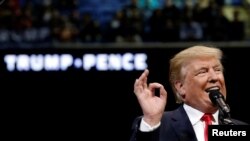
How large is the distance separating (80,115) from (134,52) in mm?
1132

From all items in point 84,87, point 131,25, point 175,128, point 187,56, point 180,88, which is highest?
point 187,56

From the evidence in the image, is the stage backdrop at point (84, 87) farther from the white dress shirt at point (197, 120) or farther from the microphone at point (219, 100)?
the microphone at point (219, 100)

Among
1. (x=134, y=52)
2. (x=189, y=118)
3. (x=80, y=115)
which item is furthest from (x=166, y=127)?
(x=80, y=115)

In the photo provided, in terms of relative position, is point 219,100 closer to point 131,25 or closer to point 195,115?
point 195,115

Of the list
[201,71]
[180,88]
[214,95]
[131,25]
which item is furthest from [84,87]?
[214,95]

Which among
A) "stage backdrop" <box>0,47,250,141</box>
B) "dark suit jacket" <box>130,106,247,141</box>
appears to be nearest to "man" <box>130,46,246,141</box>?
"dark suit jacket" <box>130,106,247,141</box>

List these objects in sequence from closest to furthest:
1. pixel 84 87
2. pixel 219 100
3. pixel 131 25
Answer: pixel 219 100, pixel 84 87, pixel 131 25

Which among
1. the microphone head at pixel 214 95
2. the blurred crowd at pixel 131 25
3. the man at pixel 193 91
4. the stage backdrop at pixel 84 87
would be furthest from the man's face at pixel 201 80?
the blurred crowd at pixel 131 25

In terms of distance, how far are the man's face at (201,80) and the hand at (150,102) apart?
291mm

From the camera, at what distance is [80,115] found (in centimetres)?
838

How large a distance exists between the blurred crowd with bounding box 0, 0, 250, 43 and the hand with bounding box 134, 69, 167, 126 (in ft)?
19.5

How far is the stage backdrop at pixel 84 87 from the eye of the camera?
306 inches

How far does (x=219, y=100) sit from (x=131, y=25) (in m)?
6.46

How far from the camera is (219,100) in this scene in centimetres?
293
